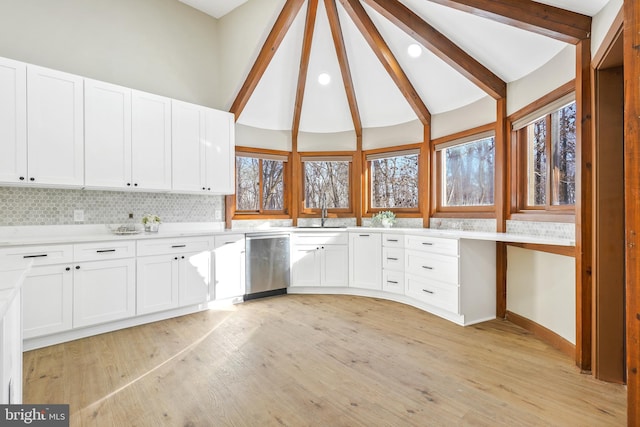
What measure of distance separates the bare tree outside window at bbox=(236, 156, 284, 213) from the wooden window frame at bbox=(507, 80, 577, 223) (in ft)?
10.2

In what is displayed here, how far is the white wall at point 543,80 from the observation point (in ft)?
8.59

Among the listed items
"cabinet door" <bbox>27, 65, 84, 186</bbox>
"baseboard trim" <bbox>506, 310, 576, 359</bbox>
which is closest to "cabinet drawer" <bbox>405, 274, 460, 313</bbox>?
"baseboard trim" <bbox>506, 310, 576, 359</bbox>

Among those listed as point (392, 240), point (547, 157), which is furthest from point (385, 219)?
point (547, 157)

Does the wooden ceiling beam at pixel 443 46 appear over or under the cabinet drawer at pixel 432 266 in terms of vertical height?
over

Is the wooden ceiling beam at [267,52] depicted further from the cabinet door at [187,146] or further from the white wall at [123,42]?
the cabinet door at [187,146]

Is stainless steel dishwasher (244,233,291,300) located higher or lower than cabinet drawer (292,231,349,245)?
lower

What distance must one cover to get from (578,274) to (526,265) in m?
0.83

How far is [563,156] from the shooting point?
2840 mm

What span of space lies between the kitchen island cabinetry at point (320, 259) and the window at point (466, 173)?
4.83 feet

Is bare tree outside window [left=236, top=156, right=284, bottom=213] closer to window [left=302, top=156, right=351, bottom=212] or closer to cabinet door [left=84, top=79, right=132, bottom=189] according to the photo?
window [left=302, top=156, right=351, bottom=212]

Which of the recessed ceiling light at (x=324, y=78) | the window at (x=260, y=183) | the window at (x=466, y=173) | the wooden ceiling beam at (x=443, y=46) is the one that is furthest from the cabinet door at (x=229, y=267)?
the wooden ceiling beam at (x=443, y=46)

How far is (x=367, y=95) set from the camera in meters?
4.65

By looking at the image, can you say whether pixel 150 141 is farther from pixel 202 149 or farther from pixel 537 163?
pixel 537 163

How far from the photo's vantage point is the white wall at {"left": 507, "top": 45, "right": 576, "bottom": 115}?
103 inches
